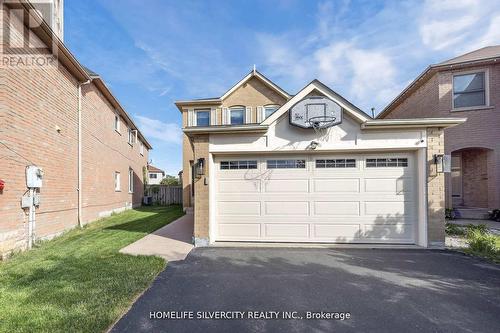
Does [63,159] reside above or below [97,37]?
below

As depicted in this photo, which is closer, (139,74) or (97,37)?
(97,37)

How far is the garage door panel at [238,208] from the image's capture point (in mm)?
7148

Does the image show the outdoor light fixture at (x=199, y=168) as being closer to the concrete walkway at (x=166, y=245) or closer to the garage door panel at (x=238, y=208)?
the garage door panel at (x=238, y=208)

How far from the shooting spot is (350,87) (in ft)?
46.2

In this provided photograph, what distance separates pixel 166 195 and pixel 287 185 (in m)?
15.3

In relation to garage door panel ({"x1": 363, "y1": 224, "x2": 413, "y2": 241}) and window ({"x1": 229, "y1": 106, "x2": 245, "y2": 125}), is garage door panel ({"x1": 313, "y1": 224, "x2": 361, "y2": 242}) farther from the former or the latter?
window ({"x1": 229, "y1": 106, "x2": 245, "y2": 125})

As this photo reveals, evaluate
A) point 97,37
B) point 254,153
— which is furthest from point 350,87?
point 97,37

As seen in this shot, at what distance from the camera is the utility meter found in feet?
20.6

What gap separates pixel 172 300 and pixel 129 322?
0.72 metres

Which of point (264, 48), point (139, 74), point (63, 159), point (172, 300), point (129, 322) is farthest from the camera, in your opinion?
point (139, 74)

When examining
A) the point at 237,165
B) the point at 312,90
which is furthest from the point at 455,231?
the point at 237,165

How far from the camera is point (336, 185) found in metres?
6.99

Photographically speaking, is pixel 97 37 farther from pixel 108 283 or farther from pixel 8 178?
pixel 108 283

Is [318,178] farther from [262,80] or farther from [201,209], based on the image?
[262,80]
